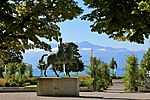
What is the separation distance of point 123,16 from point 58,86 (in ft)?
46.6

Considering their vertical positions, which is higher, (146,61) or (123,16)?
(146,61)

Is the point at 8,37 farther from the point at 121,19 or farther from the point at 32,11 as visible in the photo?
the point at 121,19

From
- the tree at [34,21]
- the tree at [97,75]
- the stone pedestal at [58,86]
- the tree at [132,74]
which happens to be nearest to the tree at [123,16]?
the tree at [34,21]

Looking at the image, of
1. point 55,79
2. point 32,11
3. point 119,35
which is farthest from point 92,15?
point 55,79

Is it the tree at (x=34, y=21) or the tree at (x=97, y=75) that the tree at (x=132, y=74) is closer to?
the tree at (x=97, y=75)

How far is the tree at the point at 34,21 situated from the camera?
1144cm

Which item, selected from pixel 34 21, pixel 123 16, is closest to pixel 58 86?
pixel 34 21

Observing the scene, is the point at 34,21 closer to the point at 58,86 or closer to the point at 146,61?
the point at 58,86

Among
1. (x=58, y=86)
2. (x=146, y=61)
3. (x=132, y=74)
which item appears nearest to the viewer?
(x=58, y=86)

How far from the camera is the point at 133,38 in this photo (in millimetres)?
8875

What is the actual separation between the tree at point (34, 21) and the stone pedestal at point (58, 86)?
8071mm

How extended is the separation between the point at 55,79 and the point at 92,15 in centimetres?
1302

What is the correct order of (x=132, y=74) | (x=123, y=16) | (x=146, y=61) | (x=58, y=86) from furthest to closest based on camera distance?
(x=146, y=61)
(x=132, y=74)
(x=58, y=86)
(x=123, y=16)

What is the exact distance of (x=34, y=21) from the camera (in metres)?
12.0
